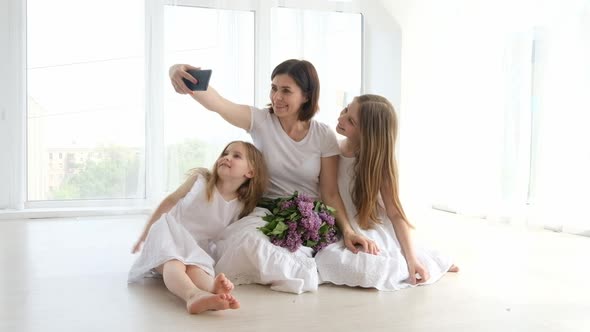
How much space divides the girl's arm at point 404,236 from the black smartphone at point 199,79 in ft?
2.53

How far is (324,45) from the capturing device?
182 inches

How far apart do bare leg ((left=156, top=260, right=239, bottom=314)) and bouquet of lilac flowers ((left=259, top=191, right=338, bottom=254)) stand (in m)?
0.31

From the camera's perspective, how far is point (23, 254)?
2.74 meters

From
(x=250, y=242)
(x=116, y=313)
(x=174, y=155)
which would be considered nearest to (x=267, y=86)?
(x=174, y=155)

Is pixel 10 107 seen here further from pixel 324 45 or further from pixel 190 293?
pixel 190 293

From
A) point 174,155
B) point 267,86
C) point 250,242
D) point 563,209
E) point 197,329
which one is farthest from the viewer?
point 267,86

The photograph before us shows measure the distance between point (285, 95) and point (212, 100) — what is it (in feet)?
0.94

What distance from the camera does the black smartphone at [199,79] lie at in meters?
2.24

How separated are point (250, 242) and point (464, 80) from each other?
279 cm

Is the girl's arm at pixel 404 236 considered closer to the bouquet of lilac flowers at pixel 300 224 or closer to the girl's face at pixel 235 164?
the bouquet of lilac flowers at pixel 300 224

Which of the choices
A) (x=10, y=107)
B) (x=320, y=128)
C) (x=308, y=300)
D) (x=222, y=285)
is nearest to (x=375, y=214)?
(x=320, y=128)

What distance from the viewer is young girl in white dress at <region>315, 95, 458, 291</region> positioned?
2184 mm

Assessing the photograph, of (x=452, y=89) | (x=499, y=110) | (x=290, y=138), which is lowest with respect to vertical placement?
(x=290, y=138)

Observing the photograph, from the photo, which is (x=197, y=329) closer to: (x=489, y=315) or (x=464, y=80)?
(x=489, y=315)
